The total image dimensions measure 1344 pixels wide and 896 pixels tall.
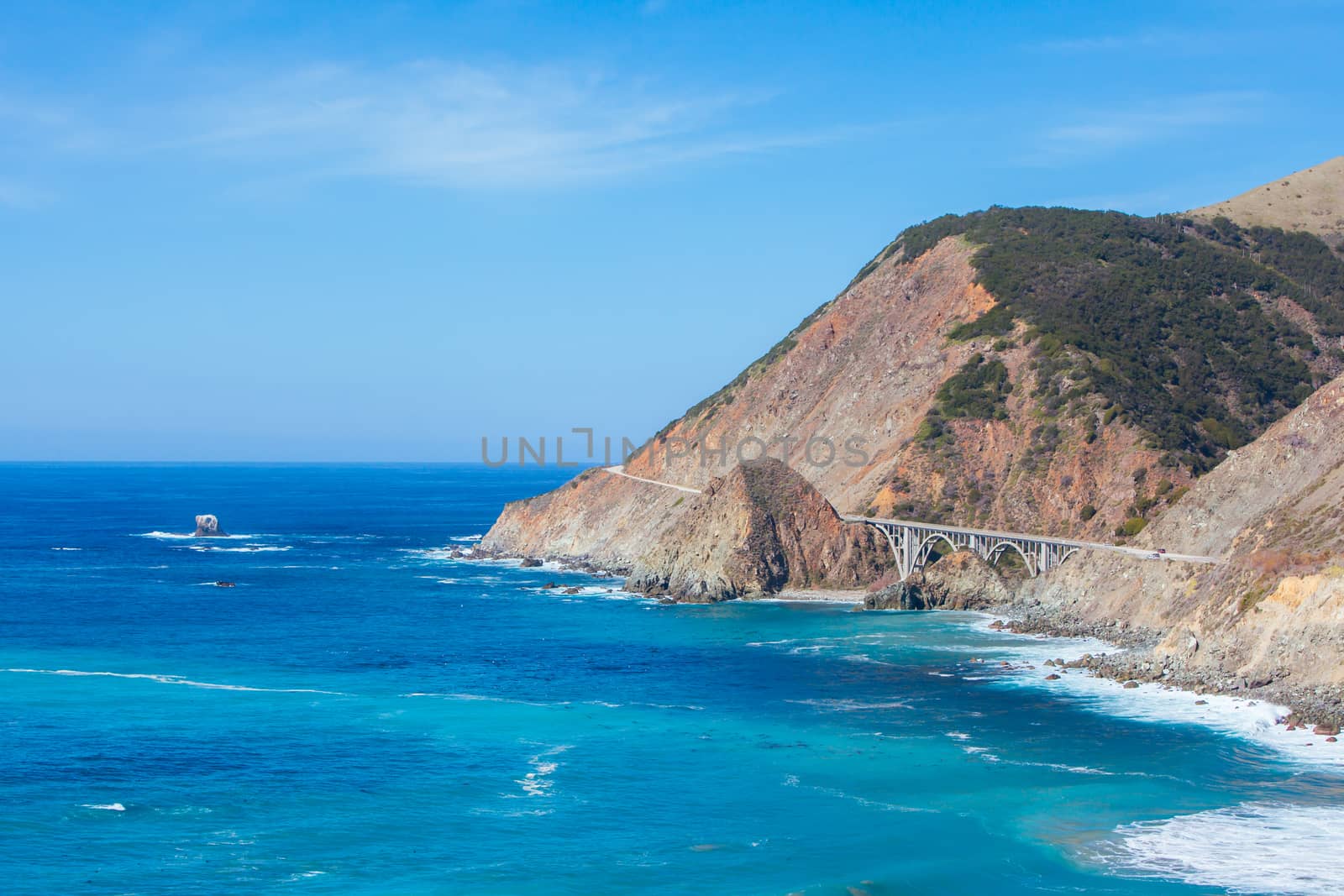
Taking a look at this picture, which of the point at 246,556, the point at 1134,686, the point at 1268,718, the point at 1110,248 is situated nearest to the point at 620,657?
the point at 1134,686

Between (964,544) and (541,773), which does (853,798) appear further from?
(964,544)

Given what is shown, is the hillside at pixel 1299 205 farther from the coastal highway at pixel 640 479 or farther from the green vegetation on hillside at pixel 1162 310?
the coastal highway at pixel 640 479

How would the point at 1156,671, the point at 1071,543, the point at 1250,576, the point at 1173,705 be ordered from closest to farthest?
the point at 1173,705 < the point at 1250,576 < the point at 1156,671 < the point at 1071,543

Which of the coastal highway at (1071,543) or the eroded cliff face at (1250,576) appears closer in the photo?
the eroded cliff face at (1250,576)

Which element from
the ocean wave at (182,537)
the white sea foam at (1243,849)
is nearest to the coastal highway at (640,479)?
the ocean wave at (182,537)

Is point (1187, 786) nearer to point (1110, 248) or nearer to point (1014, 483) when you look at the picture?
point (1014, 483)

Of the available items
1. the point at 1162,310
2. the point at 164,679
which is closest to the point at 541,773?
the point at 164,679

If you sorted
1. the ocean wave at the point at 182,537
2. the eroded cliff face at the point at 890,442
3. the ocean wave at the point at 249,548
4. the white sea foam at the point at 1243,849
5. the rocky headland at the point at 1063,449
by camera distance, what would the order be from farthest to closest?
the ocean wave at the point at 182,537, the ocean wave at the point at 249,548, the eroded cliff face at the point at 890,442, the rocky headland at the point at 1063,449, the white sea foam at the point at 1243,849
